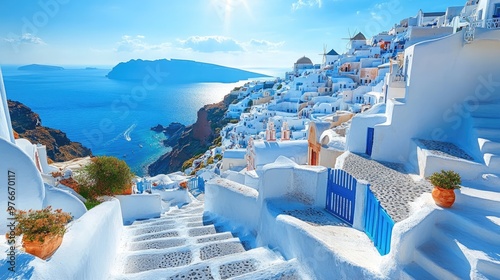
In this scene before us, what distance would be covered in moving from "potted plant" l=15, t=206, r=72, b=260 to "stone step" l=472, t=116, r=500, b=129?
9417 mm

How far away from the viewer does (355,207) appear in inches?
220

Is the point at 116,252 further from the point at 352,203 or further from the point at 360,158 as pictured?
the point at 360,158

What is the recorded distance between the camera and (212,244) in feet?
21.3

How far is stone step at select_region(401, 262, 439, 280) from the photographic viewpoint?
3570 mm

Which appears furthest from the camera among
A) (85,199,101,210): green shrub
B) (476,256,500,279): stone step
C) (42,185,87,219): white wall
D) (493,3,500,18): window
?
(493,3,500,18): window

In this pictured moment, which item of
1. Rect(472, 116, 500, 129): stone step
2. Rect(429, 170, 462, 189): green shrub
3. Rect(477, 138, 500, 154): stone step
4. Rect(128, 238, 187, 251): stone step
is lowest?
Rect(128, 238, 187, 251): stone step

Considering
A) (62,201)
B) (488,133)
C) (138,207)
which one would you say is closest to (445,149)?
(488,133)

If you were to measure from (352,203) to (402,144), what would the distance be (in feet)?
15.0

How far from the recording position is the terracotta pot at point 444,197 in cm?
473

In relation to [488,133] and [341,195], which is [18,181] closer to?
[341,195]

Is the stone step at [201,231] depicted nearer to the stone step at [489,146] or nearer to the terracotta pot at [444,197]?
the terracotta pot at [444,197]

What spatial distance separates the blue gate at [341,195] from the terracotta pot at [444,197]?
141 centimetres

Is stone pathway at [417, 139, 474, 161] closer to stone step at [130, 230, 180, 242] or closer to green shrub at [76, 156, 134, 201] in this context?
stone step at [130, 230, 180, 242]

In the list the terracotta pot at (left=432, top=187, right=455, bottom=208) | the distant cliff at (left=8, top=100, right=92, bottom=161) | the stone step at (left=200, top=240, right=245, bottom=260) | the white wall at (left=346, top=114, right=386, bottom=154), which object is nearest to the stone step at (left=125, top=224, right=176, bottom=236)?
the stone step at (left=200, top=240, right=245, bottom=260)
